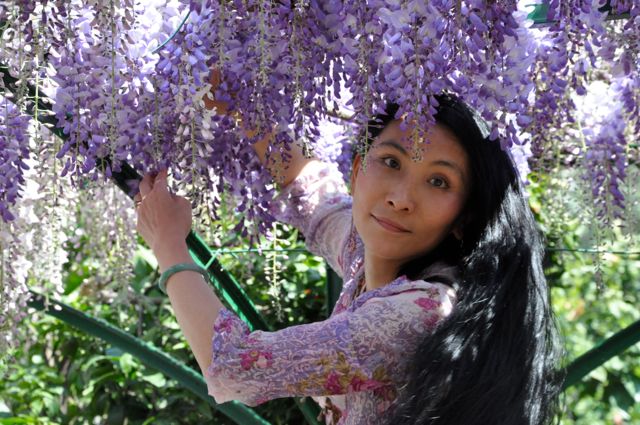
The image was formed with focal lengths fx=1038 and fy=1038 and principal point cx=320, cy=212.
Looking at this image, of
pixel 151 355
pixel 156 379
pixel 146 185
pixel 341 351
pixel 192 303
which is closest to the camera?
pixel 341 351

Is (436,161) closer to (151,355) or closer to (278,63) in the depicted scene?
(278,63)

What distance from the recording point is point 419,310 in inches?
67.3

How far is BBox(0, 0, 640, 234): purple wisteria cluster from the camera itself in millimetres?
1532

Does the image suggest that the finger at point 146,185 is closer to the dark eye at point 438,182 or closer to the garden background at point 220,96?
the garden background at point 220,96

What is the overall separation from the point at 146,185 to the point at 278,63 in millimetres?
353

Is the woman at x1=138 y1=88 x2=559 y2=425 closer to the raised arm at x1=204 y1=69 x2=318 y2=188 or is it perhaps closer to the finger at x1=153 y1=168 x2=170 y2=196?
the finger at x1=153 y1=168 x2=170 y2=196

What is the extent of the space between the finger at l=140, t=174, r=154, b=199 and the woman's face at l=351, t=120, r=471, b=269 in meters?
0.38

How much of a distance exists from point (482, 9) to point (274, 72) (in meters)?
0.38

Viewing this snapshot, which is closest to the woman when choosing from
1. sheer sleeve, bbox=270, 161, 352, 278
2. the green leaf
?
sheer sleeve, bbox=270, 161, 352, 278

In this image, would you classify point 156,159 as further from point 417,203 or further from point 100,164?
point 417,203

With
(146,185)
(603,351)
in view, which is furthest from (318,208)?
(603,351)

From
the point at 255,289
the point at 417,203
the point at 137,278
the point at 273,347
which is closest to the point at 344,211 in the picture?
the point at 417,203

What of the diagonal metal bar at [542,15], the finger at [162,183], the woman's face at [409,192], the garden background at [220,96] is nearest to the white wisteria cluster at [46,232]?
the garden background at [220,96]

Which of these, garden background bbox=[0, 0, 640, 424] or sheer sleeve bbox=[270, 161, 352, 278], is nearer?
garden background bbox=[0, 0, 640, 424]
